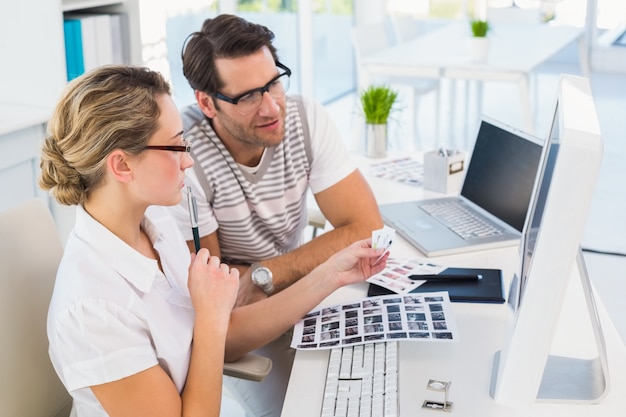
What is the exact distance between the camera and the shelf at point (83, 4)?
115 inches

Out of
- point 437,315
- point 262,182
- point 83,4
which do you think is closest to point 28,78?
point 83,4

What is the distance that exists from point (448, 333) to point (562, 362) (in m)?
0.20

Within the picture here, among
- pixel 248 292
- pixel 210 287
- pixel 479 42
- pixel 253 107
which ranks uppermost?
pixel 253 107

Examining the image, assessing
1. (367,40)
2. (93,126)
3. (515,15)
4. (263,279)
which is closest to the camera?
(93,126)

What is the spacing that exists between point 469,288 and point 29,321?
→ 887 millimetres

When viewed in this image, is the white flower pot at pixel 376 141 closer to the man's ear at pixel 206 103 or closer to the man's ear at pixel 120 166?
the man's ear at pixel 206 103

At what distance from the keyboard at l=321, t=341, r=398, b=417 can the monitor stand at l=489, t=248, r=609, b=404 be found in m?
0.17

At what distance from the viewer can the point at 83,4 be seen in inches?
118

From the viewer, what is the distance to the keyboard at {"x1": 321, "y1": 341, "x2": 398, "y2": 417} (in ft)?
4.25

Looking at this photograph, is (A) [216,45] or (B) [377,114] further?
(B) [377,114]

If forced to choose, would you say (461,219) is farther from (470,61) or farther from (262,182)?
(470,61)

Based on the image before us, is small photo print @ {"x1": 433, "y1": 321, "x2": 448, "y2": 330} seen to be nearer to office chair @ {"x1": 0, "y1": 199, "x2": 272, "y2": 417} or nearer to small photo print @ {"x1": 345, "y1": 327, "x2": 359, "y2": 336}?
small photo print @ {"x1": 345, "y1": 327, "x2": 359, "y2": 336}

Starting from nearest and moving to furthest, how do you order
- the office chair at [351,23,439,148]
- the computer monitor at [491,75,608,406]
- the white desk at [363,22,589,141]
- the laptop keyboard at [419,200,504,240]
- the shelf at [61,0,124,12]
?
1. the computer monitor at [491,75,608,406]
2. the laptop keyboard at [419,200,504,240]
3. the shelf at [61,0,124,12]
4. the white desk at [363,22,589,141]
5. the office chair at [351,23,439,148]

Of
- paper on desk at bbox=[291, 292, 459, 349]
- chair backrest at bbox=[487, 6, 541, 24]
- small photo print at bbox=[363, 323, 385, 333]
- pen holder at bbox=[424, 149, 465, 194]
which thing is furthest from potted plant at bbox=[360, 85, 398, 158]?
chair backrest at bbox=[487, 6, 541, 24]
